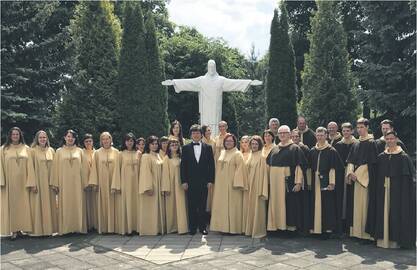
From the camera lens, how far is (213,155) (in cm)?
870

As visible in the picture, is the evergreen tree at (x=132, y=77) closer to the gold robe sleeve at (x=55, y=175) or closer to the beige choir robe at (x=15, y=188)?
the gold robe sleeve at (x=55, y=175)

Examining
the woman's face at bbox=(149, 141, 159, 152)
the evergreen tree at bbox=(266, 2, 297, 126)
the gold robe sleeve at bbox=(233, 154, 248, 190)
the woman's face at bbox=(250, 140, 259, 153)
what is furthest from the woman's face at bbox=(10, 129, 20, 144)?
the evergreen tree at bbox=(266, 2, 297, 126)

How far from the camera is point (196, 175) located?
840 centimetres

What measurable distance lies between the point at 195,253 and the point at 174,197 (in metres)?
1.59

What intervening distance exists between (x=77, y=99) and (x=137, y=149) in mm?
7873

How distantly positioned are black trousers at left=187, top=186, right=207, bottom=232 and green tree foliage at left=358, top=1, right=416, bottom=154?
7.31 m

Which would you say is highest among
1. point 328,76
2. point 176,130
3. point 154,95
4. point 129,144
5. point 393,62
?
point 393,62

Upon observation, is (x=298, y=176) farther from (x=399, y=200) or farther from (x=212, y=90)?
(x=212, y=90)

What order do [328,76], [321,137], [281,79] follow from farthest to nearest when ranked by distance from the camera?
[328,76] → [281,79] → [321,137]

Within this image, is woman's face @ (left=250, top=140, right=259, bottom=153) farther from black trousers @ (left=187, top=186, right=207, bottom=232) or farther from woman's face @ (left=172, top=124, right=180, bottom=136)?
woman's face @ (left=172, top=124, right=180, bottom=136)

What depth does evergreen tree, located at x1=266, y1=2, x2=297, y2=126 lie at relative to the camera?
1652 centimetres

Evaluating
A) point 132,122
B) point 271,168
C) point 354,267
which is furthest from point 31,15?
point 354,267

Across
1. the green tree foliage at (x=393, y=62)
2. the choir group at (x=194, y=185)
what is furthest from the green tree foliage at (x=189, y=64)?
the choir group at (x=194, y=185)

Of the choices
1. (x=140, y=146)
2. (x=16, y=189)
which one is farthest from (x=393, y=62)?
(x=16, y=189)
